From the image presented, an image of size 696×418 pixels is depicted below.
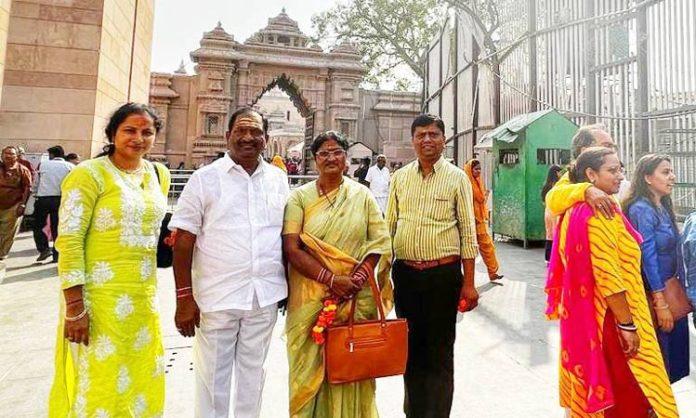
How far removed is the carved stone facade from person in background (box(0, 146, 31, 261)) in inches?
543

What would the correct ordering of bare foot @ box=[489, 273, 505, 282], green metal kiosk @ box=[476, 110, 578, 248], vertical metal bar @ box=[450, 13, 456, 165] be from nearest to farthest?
bare foot @ box=[489, 273, 505, 282] → green metal kiosk @ box=[476, 110, 578, 248] → vertical metal bar @ box=[450, 13, 456, 165]

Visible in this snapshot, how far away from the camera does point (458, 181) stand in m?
2.17

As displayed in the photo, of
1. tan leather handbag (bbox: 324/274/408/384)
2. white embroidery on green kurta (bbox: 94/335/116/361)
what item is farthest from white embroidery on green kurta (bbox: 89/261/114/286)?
tan leather handbag (bbox: 324/274/408/384)

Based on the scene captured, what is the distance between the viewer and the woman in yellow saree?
184cm

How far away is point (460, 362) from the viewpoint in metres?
2.91

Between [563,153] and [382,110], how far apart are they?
1508 centimetres

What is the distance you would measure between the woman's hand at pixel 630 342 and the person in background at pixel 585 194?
1.69 ft

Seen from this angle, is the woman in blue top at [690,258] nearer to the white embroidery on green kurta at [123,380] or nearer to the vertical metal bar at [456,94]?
the white embroidery on green kurta at [123,380]

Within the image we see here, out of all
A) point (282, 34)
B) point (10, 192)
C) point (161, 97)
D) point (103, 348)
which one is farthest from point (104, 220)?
point (282, 34)

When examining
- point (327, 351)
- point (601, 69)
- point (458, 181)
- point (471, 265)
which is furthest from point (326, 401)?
point (601, 69)

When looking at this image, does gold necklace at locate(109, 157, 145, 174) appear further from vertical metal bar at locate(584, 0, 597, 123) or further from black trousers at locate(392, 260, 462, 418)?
vertical metal bar at locate(584, 0, 597, 123)

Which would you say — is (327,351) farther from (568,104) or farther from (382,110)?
(382,110)

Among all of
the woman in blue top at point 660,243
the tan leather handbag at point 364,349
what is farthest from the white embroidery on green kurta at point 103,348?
the woman in blue top at point 660,243

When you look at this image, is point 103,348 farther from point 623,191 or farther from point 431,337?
point 623,191
